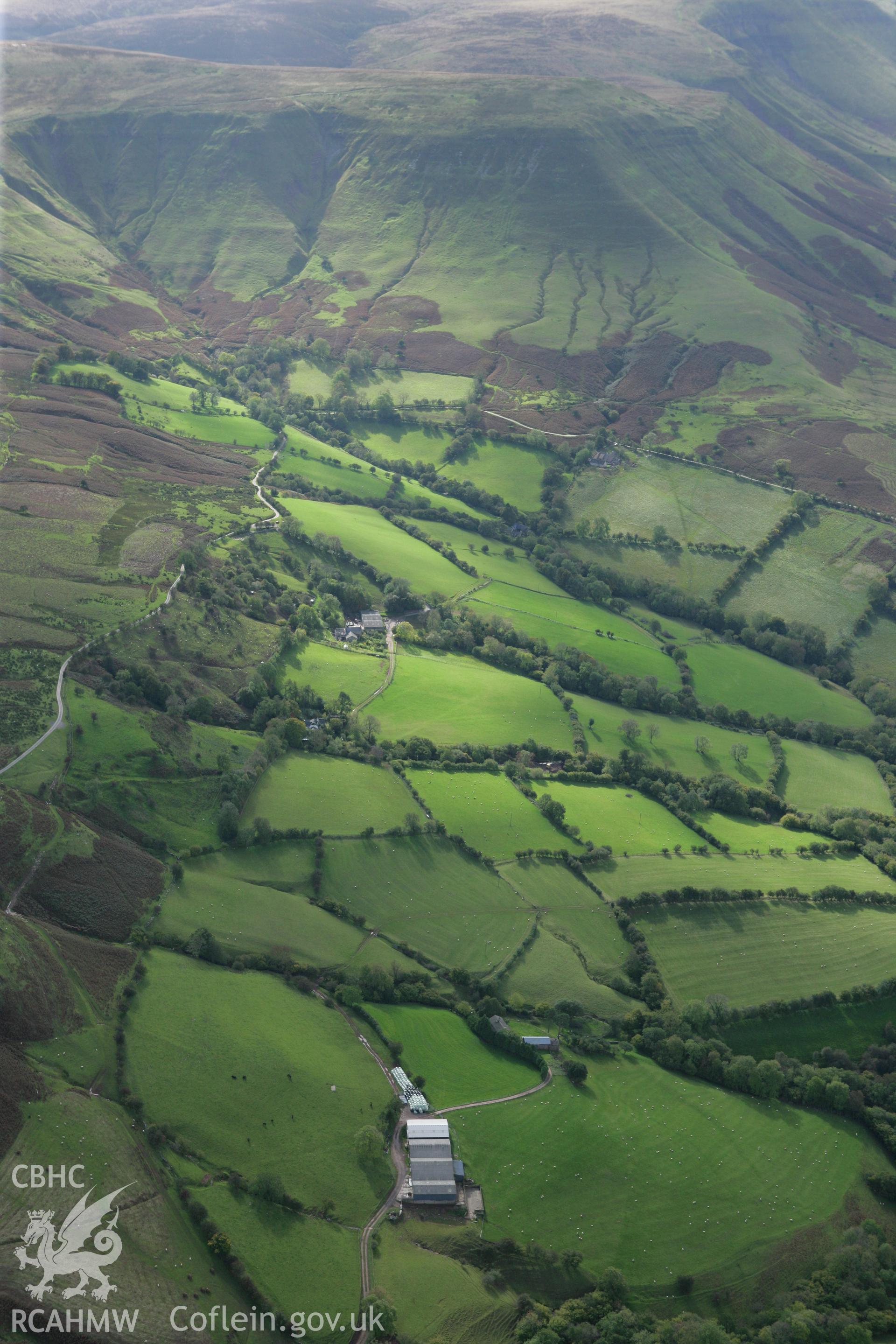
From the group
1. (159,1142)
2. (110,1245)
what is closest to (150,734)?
(159,1142)

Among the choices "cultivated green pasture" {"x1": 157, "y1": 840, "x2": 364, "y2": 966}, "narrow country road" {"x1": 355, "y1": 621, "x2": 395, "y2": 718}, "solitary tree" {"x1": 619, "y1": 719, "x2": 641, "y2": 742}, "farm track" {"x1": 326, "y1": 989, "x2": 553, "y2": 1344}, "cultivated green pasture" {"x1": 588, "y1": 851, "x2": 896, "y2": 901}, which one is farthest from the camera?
"solitary tree" {"x1": 619, "y1": 719, "x2": 641, "y2": 742}

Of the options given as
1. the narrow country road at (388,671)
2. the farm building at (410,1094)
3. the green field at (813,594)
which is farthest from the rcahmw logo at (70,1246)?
the green field at (813,594)

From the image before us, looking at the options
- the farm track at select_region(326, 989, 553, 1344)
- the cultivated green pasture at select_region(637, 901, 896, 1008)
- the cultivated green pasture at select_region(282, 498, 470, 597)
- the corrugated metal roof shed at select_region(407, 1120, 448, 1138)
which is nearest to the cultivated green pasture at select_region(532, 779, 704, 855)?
the cultivated green pasture at select_region(637, 901, 896, 1008)

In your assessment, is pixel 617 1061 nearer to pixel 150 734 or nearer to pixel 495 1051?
pixel 495 1051

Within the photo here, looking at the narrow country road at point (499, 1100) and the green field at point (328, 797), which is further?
the green field at point (328, 797)

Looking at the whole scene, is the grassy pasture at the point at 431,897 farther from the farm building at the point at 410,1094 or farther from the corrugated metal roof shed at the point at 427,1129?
the corrugated metal roof shed at the point at 427,1129

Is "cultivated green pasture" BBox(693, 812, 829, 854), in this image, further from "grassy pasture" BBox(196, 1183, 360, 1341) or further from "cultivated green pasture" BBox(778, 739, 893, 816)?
"grassy pasture" BBox(196, 1183, 360, 1341)

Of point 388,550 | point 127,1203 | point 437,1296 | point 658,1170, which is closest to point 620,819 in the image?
point 658,1170

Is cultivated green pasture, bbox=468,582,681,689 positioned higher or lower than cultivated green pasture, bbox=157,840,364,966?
higher
